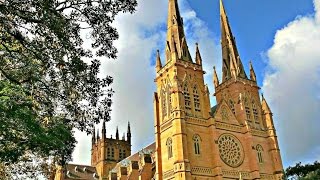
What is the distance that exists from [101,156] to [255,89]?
124 ft

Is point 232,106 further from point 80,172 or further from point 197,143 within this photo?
point 80,172

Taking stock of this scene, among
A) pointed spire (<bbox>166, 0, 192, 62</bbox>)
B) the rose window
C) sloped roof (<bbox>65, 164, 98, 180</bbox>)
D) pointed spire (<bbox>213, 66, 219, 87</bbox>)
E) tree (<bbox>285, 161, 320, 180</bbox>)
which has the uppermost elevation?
pointed spire (<bbox>166, 0, 192, 62</bbox>)

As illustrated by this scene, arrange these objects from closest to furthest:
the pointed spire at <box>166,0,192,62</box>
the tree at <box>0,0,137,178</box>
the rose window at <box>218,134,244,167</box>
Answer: the tree at <box>0,0,137,178</box>
the rose window at <box>218,134,244,167</box>
the pointed spire at <box>166,0,192,62</box>

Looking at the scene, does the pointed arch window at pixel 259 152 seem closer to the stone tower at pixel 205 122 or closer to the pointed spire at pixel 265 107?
the stone tower at pixel 205 122

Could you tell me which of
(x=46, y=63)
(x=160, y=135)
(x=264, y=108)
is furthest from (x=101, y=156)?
(x=46, y=63)

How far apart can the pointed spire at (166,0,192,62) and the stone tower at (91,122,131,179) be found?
3467cm

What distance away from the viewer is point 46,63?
469 inches

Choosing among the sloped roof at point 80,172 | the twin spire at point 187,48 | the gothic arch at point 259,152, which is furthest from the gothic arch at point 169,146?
the sloped roof at point 80,172

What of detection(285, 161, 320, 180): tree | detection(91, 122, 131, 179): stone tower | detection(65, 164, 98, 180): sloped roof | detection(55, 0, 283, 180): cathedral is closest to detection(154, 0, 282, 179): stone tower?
detection(55, 0, 283, 180): cathedral

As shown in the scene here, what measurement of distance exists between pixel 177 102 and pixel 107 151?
38.2m

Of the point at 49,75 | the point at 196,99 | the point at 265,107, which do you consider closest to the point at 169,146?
the point at 196,99

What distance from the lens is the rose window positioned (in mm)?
44625

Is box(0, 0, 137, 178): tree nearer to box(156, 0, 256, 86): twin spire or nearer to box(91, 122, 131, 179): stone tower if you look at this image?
box(156, 0, 256, 86): twin spire

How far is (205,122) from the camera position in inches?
1774
